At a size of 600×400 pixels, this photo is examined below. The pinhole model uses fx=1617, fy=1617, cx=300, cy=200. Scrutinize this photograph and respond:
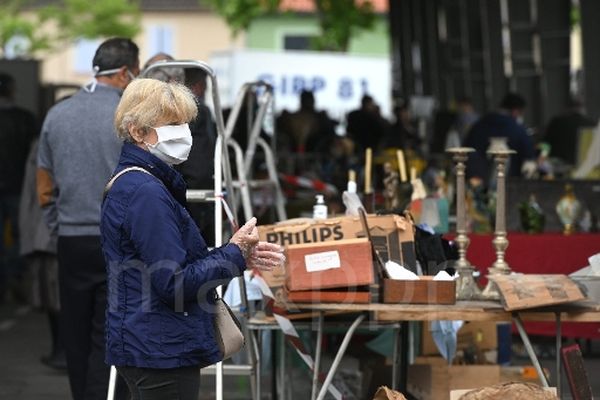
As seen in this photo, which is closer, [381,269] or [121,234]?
[121,234]

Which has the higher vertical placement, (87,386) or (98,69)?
(98,69)

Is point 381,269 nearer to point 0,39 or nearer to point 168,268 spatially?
point 168,268

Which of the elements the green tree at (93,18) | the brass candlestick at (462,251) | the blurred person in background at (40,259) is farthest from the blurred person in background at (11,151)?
the green tree at (93,18)

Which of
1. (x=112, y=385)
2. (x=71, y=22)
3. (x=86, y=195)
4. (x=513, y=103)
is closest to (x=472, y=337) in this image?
(x=86, y=195)

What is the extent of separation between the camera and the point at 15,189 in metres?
13.6

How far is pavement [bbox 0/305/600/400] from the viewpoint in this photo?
370 inches

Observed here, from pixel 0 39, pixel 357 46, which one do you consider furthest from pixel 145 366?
pixel 357 46

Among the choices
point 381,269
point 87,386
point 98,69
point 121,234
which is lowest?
point 87,386

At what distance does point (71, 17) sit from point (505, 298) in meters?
47.9

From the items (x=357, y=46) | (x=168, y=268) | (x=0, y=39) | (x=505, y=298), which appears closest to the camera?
(x=168, y=268)

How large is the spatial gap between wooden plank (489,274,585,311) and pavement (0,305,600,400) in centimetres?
146

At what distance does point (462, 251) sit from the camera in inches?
299

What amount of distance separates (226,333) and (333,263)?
1703mm

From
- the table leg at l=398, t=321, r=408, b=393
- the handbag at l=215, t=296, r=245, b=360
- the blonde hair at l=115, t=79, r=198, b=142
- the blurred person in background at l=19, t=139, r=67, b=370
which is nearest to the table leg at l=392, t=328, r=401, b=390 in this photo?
the table leg at l=398, t=321, r=408, b=393
